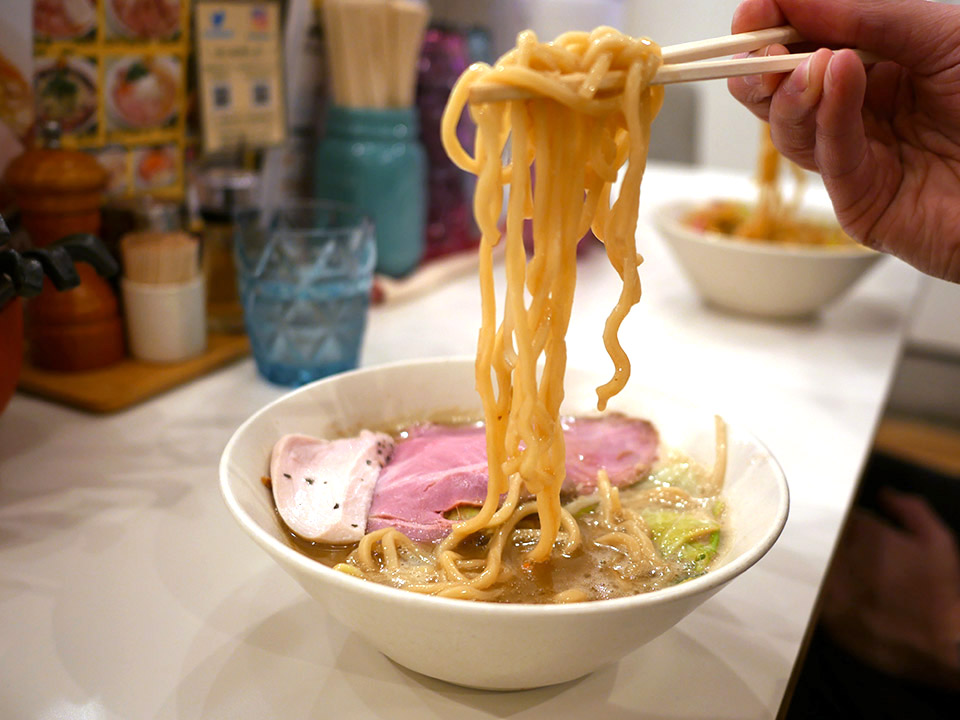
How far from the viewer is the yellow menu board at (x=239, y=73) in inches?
59.1

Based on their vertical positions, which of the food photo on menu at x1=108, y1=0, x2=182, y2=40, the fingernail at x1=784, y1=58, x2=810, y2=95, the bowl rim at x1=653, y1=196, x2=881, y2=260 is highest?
the food photo on menu at x1=108, y1=0, x2=182, y2=40

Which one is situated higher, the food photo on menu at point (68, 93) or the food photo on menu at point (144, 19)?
the food photo on menu at point (144, 19)

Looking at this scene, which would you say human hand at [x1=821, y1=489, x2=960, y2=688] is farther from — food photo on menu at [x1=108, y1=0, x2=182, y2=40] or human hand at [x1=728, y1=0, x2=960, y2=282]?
food photo on menu at [x1=108, y1=0, x2=182, y2=40]

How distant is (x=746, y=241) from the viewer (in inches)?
72.4

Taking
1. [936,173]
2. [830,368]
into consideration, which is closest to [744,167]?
[830,368]

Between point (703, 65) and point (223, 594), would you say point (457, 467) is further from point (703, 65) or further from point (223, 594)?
point (703, 65)

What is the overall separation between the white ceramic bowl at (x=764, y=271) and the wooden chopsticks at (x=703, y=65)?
2.40ft

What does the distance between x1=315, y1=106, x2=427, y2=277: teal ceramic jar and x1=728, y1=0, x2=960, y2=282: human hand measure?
85cm

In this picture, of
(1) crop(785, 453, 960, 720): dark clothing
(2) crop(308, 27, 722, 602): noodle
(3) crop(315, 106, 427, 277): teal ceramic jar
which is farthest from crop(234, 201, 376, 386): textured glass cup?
(1) crop(785, 453, 960, 720): dark clothing

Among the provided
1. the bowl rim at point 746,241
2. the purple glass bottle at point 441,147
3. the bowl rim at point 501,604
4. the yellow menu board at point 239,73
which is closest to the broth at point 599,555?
the bowl rim at point 501,604

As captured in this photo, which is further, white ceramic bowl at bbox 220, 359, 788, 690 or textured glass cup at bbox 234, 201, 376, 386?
textured glass cup at bbox 234, 201, 376, 386

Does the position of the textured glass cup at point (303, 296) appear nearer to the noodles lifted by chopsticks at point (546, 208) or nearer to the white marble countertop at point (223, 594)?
the white marble countertop at point (223, 594)

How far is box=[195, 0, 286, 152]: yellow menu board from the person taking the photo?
59.1 inches

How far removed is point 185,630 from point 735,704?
54 cm
